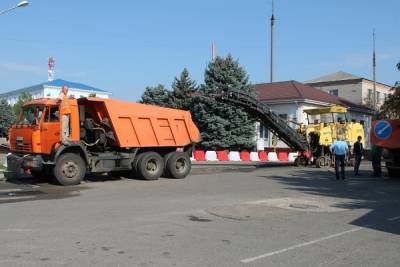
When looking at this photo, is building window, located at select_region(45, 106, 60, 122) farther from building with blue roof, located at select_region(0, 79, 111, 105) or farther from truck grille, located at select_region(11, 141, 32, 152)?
building with blue roof, located at select_region(0, 79, 111, 105)

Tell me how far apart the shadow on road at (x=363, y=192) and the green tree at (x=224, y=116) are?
1471cm

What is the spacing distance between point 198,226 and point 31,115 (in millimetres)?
10161

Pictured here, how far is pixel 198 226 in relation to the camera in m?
9.52

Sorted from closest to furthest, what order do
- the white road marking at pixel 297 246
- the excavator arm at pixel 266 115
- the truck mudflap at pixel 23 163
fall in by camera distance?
the white road marking at pixel 297 246 < the truck mudflap at pixel 23 163 < the excavator arm at pixel 266 115

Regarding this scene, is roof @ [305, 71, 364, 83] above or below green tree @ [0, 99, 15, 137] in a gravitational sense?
above

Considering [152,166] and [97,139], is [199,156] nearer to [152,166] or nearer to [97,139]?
[152,166]

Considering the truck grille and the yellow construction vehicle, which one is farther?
the yellow construction vehicle

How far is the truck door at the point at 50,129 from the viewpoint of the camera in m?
17.2

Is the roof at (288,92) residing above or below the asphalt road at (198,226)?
above

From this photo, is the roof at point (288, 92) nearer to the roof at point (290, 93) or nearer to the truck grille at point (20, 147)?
the roof at point (290, 93)

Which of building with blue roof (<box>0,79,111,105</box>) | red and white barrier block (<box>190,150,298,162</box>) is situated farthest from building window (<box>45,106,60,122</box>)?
building with blue roof (<box>0,79,111,105</box>)

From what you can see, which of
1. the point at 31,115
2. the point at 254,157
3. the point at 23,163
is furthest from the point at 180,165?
the point at 254,157

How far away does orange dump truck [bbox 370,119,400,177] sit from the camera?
67.7 ft

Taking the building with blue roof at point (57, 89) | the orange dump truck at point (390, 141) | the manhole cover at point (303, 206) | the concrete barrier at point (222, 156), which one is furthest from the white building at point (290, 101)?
the building with blue roof at point (57, 89)
